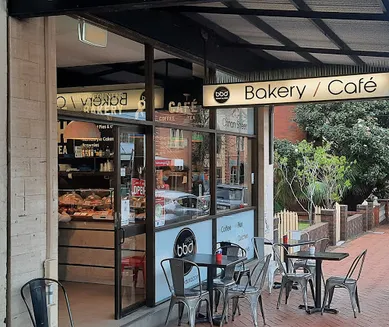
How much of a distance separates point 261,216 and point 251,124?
1.71 m

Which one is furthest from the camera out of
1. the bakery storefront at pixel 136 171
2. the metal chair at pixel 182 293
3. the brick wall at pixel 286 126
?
the brick wall at pixel 286 126

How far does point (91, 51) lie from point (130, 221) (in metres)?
2.06

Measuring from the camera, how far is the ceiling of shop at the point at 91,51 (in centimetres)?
558

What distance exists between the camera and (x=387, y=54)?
7258 mm

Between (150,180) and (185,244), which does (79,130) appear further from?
(185,244)

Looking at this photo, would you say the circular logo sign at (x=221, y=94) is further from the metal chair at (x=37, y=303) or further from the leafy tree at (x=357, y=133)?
the leafy tree at (x=357, y=133)

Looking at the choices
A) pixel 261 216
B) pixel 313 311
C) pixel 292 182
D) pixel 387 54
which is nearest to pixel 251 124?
pixel 261 216

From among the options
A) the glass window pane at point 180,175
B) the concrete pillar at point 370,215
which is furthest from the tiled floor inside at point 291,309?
the concrete pillar at point 370,215

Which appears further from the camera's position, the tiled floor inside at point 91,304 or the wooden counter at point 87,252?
the wooden counter at point 87,252

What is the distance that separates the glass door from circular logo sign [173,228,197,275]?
2.35 ft

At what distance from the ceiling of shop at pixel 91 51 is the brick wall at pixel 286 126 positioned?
14182mm

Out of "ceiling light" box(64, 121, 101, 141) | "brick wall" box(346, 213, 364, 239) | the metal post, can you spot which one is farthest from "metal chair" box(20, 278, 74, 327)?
"brick wall" box(346, 213, 364, 239)

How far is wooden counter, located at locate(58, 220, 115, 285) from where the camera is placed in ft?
27.0

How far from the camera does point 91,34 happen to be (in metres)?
5.55
